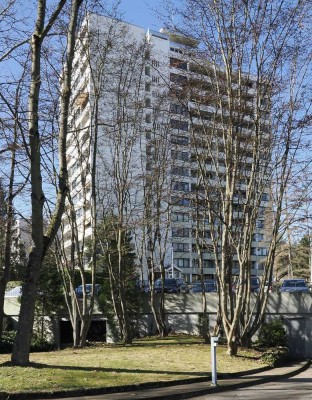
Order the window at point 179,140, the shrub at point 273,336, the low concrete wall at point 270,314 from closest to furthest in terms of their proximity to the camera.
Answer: the shrub at point 273,336 → the low concrete wall at point 270,314 → the window at point 179,140

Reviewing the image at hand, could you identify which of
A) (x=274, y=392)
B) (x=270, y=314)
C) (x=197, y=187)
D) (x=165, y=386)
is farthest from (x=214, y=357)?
(x=270, y=314)

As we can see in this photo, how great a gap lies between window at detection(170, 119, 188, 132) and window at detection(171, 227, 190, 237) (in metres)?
5.88

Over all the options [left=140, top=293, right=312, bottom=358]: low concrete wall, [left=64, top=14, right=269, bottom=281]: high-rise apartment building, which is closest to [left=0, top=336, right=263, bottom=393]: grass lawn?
[left=140, top=293, right=312, bottom=358]: low concrete wall

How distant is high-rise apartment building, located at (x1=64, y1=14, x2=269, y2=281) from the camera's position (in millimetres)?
20469

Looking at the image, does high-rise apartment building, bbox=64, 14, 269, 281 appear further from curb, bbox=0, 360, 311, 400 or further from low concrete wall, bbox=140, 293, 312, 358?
curb, bbox=0, 360, 311, 400

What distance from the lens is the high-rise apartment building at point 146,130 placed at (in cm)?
2047

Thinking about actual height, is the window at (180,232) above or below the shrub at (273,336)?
above

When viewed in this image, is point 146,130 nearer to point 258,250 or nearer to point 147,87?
point 147,87

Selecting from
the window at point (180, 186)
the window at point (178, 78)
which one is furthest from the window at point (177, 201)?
the window at point (178, 78)

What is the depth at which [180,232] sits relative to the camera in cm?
2958

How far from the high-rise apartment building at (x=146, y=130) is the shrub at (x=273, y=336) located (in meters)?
4.47

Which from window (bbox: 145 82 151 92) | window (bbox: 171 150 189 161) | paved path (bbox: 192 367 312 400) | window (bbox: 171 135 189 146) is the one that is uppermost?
window (bbox: 145 82 151 92)

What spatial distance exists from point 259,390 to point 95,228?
11.6 m

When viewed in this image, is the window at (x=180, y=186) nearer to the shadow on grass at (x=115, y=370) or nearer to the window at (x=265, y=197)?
the window at (x=265, y=197)
